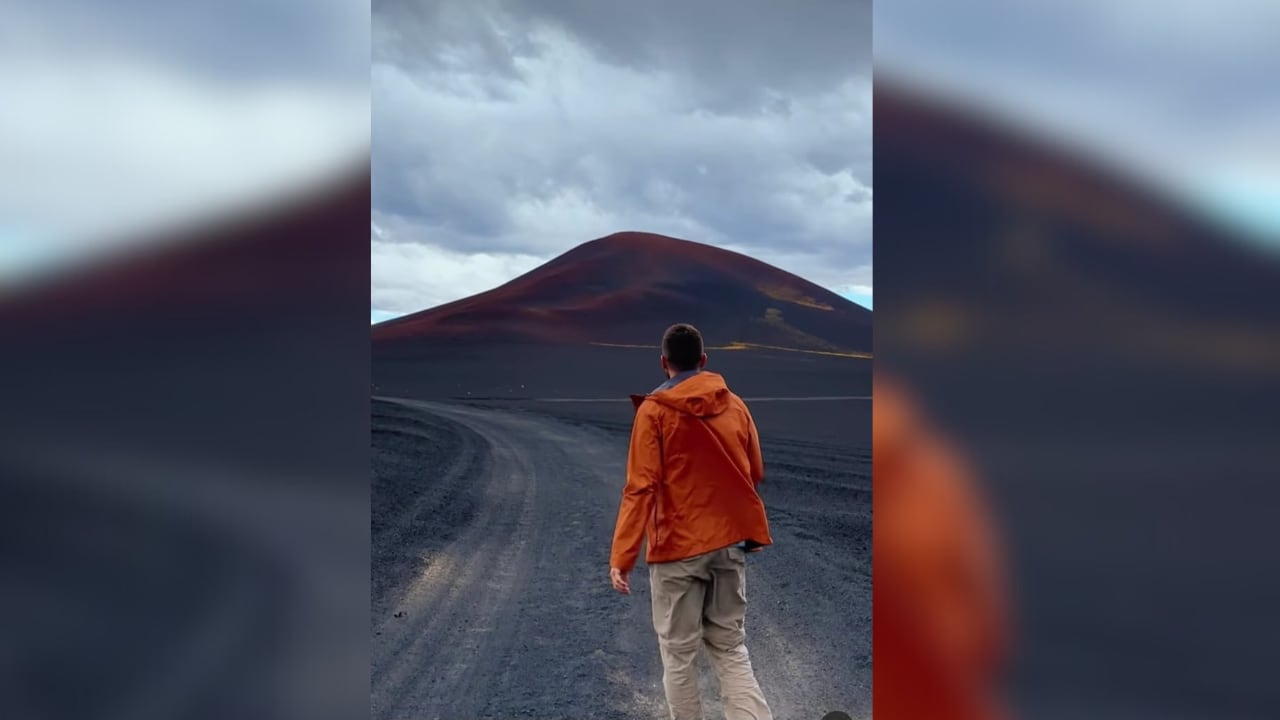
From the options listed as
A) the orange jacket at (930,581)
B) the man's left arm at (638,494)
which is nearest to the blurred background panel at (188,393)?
the man's left arm at (638,494)

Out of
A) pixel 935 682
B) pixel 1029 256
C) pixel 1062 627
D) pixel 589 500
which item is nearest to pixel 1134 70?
pixel 1029 256

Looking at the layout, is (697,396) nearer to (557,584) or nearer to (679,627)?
(679,627)

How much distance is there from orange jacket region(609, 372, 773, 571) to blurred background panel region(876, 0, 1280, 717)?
2.08 feet

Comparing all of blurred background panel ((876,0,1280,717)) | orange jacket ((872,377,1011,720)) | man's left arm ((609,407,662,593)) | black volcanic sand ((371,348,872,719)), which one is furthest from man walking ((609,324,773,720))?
black volcanic sand ((371,348,872,719))

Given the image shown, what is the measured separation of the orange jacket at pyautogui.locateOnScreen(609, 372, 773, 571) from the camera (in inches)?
94.5

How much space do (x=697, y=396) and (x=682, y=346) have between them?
0.20 meters

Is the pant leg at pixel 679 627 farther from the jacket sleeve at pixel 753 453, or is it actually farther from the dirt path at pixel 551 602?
the dirt path at pixel 551 602

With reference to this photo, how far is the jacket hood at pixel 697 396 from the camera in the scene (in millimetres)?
2398

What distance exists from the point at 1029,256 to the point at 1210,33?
62 centimetres

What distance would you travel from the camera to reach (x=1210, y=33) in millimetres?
1745

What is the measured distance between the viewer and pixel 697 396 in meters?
2.41

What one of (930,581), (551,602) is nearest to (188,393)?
(930,581)

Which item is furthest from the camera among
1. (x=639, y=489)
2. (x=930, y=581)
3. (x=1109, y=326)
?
(x=639, y=489)

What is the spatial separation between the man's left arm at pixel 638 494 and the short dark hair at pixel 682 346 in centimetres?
21
